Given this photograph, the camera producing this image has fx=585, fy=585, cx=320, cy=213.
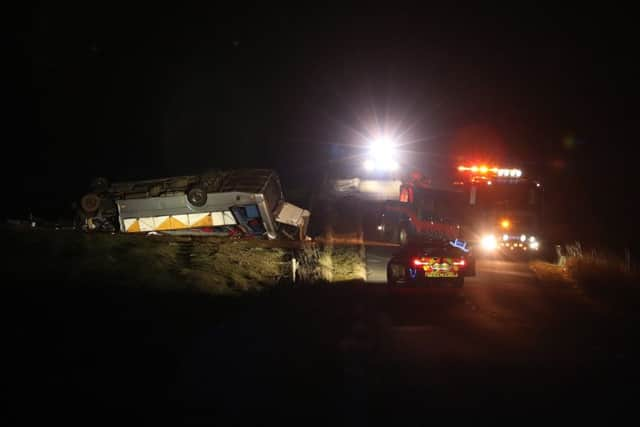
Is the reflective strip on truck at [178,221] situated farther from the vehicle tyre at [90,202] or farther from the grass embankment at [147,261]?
the vehicle tyre at [90,202]

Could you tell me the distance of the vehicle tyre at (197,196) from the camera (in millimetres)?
15844

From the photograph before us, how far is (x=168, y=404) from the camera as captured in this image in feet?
18.5

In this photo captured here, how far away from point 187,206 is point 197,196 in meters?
0.47

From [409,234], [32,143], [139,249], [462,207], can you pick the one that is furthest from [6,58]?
[462,207]

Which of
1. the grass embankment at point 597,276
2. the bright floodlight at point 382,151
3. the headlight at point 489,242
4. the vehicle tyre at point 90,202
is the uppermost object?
the bright floodlight at point 382,151

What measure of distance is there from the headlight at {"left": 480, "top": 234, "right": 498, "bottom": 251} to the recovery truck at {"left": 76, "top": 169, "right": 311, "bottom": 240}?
1015 centimetres

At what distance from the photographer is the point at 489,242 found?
23.3m

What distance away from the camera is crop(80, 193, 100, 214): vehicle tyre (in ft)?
53.4

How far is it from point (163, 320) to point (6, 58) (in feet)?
70.1

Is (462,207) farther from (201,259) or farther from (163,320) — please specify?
(163,320)

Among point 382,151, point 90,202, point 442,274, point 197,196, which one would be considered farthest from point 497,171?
point 90,202

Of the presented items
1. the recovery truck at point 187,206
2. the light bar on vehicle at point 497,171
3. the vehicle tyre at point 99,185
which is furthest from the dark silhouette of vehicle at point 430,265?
the light bar on vehicle at point 497,171

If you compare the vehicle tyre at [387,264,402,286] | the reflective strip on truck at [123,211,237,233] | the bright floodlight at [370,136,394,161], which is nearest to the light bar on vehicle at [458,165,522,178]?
the bright floodlight at [370,136,394,161]

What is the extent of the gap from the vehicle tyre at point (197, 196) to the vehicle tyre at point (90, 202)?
2.69m
